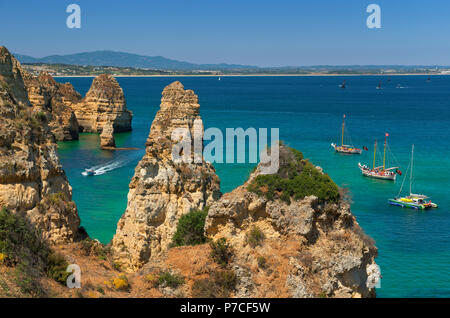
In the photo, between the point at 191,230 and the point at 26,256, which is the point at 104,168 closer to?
the point at 191,230

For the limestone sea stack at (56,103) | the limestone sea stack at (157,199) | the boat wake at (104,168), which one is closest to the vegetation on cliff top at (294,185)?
the limestone sea stack at (157,199)

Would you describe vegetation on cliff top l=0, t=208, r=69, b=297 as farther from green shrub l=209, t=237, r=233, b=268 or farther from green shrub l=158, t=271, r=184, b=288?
green shrub l=209, t=237, r=233, b=268

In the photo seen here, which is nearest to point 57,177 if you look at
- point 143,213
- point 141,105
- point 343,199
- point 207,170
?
point 143,213

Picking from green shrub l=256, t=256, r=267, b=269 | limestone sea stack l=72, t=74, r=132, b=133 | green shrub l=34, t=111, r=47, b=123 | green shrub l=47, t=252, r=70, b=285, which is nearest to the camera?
green shrub l=256, t=256, r=267, b=269


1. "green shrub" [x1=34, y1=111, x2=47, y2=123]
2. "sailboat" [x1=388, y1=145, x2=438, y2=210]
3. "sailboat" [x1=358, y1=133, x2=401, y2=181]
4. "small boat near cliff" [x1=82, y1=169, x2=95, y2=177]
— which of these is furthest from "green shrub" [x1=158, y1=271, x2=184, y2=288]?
"sailboat" [x1=358, y1=133, x2=401, y2=181]

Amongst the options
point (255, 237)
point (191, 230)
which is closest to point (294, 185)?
point (255, 237)

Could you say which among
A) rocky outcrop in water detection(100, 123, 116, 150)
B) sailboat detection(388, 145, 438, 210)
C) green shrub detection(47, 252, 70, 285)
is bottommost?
sailboat detection(388, 145, 438, 210)
